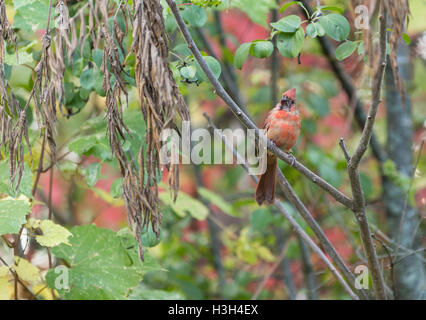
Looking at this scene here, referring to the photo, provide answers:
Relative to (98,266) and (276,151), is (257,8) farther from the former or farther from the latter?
(98,266)

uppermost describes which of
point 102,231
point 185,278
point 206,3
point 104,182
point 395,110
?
point 206,3

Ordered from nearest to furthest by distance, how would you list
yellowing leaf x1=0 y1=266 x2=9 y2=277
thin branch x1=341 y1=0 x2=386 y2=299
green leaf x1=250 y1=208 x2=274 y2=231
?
thin branch x1=341 y1=0 x2=386 y2=299 < yellowing leaf x1=0 y1=266 x2=9 y2=277 < green leaf x1=250 y1=208 x2=274 y2=231

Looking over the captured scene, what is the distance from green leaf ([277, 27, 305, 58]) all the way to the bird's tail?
0.74 meters

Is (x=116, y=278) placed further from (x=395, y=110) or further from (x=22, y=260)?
(x=395, y=110)

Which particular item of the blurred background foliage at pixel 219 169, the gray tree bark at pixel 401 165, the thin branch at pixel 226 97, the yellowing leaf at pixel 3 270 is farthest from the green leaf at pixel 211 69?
the gray tree bark at pixel 401 165

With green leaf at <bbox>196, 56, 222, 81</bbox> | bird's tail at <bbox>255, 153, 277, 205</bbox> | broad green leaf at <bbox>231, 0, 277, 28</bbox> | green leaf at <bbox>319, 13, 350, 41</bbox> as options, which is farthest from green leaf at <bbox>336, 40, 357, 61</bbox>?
broad green leaf at <bbox>231, 0, 277, 28</bbox>

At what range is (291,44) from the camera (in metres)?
1.90

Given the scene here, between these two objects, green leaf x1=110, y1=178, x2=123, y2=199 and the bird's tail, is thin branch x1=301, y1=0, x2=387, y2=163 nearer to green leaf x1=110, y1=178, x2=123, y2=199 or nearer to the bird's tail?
the bird's tail

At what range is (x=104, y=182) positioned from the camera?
16.7ft

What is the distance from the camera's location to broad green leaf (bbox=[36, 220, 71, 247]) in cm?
200

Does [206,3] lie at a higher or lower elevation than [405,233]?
higher

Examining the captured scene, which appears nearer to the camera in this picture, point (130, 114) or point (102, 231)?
point (102, 231)
